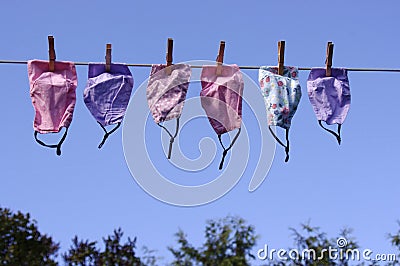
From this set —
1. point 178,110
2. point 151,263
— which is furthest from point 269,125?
point 151,263

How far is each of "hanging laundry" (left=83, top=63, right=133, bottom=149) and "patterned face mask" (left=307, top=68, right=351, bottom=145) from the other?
1.08m

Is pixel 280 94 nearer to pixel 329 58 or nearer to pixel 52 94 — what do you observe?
pixel 329 58

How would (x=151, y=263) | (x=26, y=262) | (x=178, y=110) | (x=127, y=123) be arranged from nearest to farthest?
1. (x=178, y=110)
2. (x=127, y=123)
3. (x=151, y=263)
4. (x=26, y=262)

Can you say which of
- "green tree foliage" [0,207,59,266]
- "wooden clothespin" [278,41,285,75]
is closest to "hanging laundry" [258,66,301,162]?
"wooden clothespin" [278,41,285,75]

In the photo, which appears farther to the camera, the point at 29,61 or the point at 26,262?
the point at 26,262

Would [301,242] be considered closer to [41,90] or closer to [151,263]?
[151,263]

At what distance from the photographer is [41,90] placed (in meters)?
4.50

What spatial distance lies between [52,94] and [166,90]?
2.13 ft

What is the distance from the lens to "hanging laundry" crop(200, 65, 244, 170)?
4.50m

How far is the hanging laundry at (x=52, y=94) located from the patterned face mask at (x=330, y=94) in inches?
54.9

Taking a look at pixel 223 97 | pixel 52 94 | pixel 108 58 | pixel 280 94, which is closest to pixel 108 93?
pixel 108 58

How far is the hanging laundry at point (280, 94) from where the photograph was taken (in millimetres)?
4516

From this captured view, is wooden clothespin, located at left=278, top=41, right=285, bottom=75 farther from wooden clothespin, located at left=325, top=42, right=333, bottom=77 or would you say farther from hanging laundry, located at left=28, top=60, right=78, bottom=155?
hanging laundry, located at left=28, top=60, right=78, bottom=155

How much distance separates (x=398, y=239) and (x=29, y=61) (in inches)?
150
